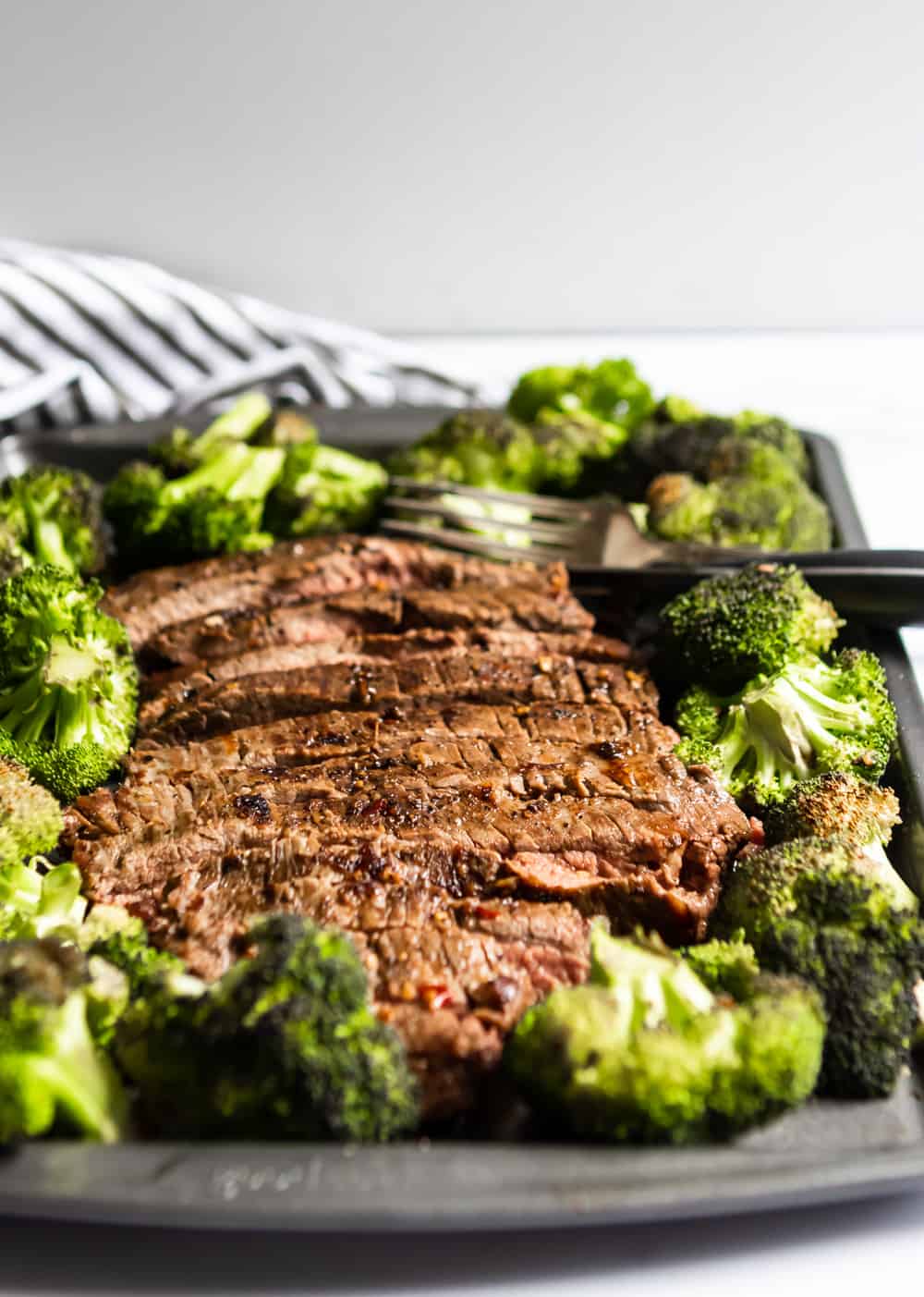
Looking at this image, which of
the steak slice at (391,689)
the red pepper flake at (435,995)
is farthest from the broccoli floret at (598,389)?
the red pepper flake at (435,995)

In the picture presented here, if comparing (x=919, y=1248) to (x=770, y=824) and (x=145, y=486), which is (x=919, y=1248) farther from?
(x=145, y=486)

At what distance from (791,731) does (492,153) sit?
15.2 feet

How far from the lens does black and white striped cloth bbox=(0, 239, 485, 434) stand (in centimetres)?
657

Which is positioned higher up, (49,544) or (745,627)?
(49,544)

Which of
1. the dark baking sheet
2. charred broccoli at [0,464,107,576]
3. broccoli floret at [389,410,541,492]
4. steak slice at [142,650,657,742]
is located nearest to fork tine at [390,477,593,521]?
broccoli floret at [389,410,541,492]

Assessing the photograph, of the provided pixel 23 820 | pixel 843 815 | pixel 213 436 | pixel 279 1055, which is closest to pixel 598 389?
pixel 213 436

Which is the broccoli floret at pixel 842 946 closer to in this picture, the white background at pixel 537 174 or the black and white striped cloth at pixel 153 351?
the white background at pixel 537 174

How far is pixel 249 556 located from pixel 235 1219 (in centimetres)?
301

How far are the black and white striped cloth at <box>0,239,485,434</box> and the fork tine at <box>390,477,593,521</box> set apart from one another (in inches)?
63.8

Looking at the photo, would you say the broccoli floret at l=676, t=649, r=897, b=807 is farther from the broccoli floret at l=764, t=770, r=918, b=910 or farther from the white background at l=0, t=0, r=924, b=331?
the white background at l=0, t=0, r=924, b=331

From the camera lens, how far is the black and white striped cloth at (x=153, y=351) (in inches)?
259

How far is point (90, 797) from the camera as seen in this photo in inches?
151

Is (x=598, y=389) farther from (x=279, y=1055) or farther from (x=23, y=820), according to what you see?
(x=279, y=1055)

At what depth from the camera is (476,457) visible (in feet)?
19.0
